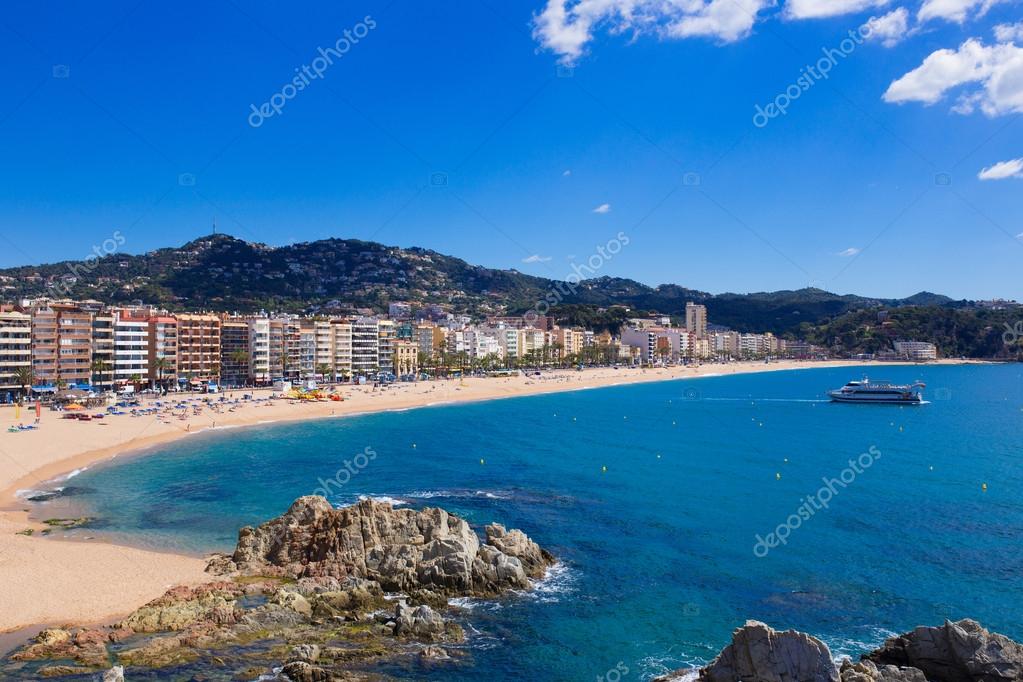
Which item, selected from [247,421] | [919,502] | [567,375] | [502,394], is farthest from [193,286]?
[919,502]

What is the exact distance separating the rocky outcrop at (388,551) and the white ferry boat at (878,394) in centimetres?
7614

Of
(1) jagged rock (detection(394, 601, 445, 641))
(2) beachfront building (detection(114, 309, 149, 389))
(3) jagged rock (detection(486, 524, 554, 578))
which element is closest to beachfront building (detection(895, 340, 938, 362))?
(2) beachfront building (detection(114, 309, 149, 389))

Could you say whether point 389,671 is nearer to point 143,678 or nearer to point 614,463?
point 143,678

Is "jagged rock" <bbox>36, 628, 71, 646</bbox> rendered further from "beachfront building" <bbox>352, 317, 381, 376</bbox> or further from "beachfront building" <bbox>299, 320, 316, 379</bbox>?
"beachfront building" <bbox>352, 317, 381, 376</bbox>

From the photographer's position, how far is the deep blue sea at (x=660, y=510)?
18.5 metres

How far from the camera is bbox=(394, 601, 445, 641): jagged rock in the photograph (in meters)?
17.7

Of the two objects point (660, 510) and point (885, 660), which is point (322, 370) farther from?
point (885, 660)

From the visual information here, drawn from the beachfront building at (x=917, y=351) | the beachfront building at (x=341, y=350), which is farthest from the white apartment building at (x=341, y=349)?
the beachfront building at (x=917, y=351)

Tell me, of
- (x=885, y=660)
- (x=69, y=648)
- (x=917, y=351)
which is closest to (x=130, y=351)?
(x=69, y=648)

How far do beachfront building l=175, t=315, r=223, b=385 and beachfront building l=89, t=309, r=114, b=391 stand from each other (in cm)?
793

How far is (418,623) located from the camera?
1792 cm

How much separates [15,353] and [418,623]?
65.4m

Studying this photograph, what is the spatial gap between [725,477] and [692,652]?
22366mm

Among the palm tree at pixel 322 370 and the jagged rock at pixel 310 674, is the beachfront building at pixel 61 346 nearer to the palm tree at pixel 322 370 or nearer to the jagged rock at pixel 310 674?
the palm tree at pixel 322 370
